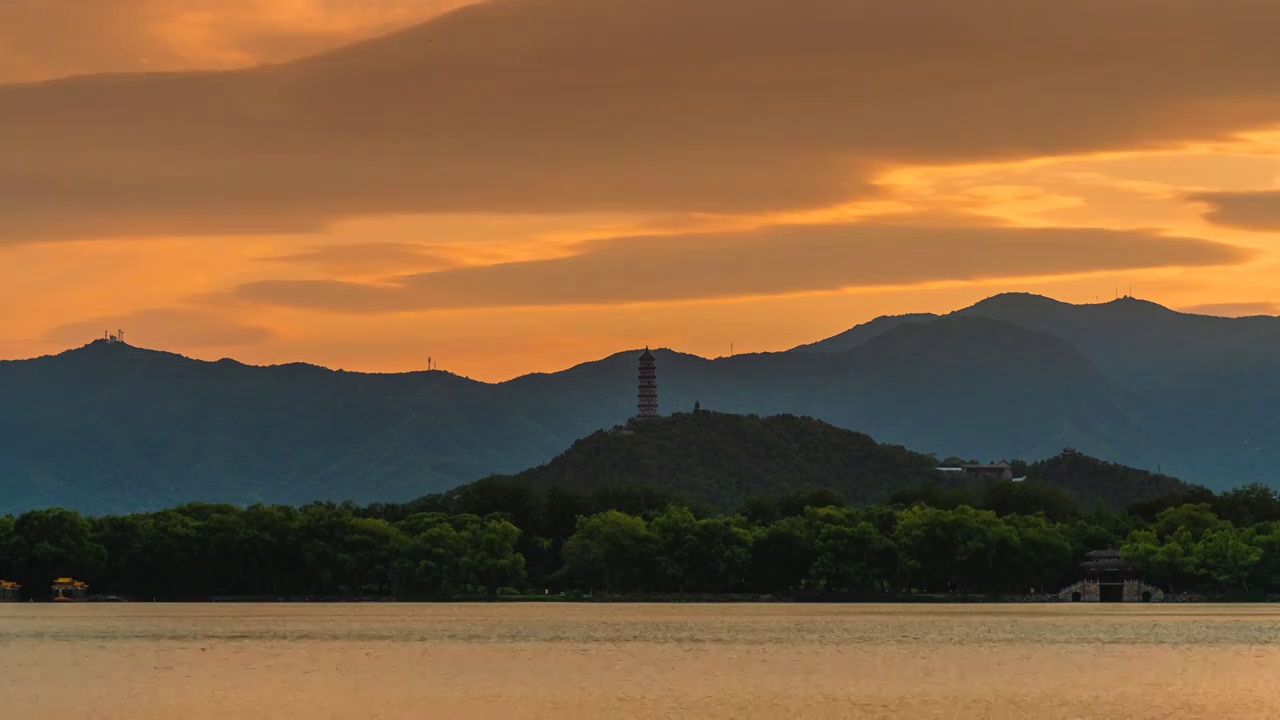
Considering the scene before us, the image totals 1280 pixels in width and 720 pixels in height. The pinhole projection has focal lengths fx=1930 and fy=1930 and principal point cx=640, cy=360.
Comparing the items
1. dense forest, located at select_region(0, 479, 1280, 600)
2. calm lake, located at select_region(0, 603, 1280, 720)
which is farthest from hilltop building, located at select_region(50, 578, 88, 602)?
calm lake, located at select_region(0, 603, 1280, 720)

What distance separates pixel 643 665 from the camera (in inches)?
2960

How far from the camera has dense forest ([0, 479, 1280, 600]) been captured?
5694 inches

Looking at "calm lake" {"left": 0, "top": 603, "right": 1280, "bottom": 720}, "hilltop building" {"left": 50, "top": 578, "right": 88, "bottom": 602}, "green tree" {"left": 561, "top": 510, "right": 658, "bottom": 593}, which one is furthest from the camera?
"hilltop building" {"left": 50, "top": 578, "right": 88, "bottom": 602}

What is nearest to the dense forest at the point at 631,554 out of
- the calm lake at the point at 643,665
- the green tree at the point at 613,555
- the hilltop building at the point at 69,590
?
the green tree at the point at 613,555

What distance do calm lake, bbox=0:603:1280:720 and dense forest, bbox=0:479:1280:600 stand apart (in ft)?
66.0

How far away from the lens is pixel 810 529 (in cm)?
14775

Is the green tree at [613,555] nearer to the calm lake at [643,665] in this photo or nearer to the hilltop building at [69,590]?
the calm lake at [643,665]

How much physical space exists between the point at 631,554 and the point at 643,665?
2869 inches

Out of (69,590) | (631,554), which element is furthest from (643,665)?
(69,590)

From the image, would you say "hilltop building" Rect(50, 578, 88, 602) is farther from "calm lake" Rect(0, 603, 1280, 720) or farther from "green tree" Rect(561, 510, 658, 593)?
"green tree" Rect(561, 510, 658, 593)

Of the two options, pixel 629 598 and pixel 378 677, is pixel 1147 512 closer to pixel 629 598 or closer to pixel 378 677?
pixel 629 598

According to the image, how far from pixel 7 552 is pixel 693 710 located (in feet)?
353

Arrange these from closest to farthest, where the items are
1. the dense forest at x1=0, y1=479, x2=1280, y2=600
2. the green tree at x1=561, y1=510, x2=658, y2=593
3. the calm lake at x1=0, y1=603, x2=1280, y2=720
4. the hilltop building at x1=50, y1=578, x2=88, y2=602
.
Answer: the calm lake at x1=0, y1=603, x2=1280, y2=720, the dense forest at x1=0, y1=479, x2=1280, y2=600, the green tree at x1=561, y1=510, x2=658, y2=593, the hilltop building at x1=50, y1=578, x2=88, y2=602

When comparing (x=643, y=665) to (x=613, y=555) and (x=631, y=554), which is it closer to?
(x=631, y=554)
